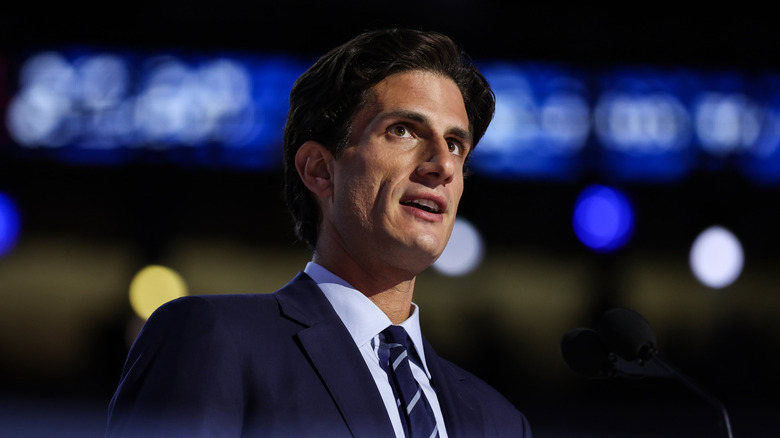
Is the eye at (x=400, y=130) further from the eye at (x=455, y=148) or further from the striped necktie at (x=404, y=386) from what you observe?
the striped necktie at (x=404, y=386)

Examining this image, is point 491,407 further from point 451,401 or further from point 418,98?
point 418,98

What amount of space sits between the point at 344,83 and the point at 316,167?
0.22 m

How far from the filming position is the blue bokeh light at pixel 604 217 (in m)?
8.09

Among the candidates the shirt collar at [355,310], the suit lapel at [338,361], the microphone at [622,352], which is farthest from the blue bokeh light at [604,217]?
the suit lapel at [338,361]

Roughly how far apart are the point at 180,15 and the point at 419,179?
684 cm

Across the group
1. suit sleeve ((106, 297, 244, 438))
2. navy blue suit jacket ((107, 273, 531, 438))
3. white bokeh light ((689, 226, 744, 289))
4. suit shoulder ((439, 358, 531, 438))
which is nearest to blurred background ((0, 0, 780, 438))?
white bokeh light ((689, 226, 744, 289))

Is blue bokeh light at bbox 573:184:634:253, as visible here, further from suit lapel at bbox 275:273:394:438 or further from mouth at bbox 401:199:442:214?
suit lapel at bbox 275:273:394:438

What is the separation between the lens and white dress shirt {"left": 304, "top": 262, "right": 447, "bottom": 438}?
1.73 m

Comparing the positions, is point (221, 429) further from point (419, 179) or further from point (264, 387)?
point (419, 179)

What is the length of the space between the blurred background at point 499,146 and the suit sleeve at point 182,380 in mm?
5767

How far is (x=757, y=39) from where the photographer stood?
8.06 m

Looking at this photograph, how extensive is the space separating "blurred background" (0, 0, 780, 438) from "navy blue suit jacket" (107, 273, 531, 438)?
5.58 meters

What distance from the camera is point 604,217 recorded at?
8.25 m

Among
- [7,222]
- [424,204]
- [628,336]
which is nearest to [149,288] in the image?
[7,222]
